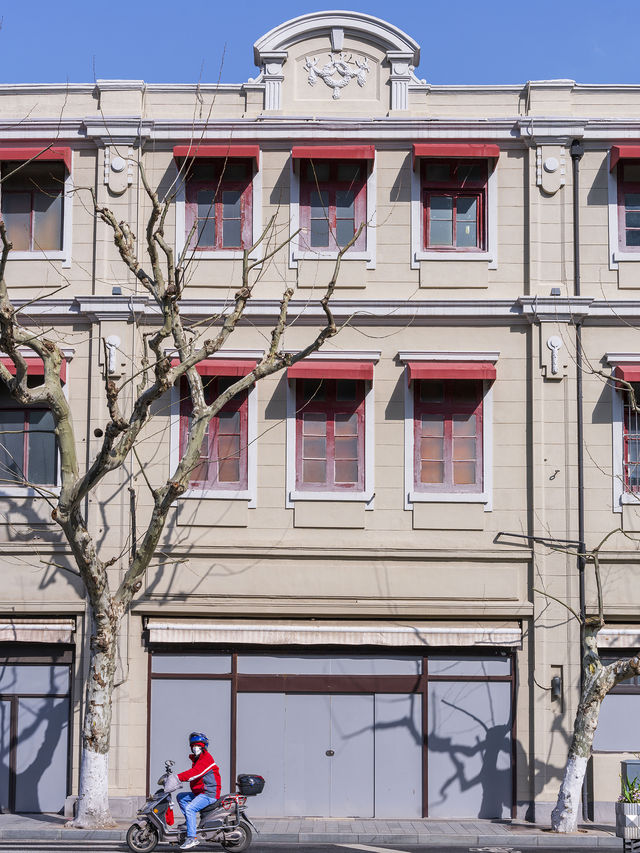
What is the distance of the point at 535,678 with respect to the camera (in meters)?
19.3

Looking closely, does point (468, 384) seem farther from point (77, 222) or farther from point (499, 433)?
point (77, 222)

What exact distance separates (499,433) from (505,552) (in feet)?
6.61

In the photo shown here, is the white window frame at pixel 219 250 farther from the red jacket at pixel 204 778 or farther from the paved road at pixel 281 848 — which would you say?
the paved road at pixel 281 848

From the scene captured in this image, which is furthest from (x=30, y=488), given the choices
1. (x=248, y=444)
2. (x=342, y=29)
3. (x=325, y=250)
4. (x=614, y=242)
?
(x=614, y=242)

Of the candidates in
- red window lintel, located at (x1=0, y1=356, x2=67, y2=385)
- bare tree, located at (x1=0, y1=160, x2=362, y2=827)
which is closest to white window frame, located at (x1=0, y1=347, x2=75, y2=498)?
red window lintel, located at (x1=0, y1=356, x2=67, y2=385)

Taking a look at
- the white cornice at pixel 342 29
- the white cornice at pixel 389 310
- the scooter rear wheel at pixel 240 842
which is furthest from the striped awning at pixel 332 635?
the white cornice at pixel 342 29

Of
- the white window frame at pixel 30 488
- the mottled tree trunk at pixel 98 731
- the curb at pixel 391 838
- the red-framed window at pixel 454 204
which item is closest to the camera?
the curb at pixel 391 838

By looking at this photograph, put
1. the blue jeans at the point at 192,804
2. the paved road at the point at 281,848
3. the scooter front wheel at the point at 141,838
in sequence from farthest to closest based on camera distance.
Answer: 1. the paved road at the point at 281,848
2. the scooter front wheel at the point at 141,838
3. the blue jeans at the point at 192,804

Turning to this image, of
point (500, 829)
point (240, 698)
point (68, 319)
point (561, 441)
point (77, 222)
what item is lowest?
point (500, 829)

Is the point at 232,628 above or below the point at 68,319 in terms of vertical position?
below

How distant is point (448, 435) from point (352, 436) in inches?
64.5

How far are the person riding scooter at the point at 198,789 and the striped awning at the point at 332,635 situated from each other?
3224 millimetres

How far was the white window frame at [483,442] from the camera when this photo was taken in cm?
1972

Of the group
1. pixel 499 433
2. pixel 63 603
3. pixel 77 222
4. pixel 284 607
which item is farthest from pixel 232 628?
pixel 77 222
